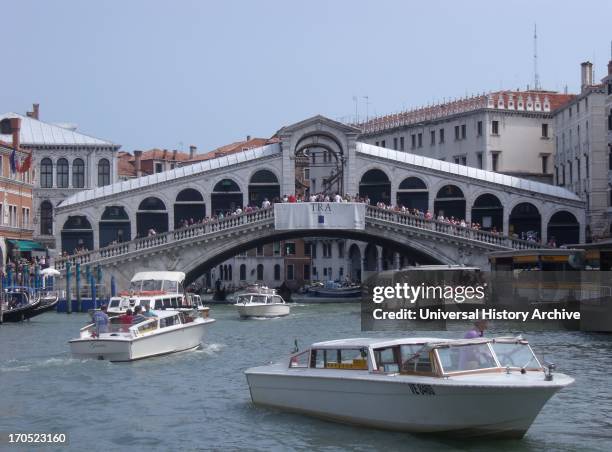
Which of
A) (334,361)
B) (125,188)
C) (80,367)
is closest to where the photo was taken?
(334,361)

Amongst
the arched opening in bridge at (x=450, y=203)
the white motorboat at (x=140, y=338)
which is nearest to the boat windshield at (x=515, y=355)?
the white motorboat at (x=140, y=338)

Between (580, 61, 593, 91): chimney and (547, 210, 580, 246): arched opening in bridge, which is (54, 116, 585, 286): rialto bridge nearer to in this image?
(547, 210, 580, 246): arched opening in bridge

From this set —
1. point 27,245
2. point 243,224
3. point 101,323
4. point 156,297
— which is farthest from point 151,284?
point 27,245

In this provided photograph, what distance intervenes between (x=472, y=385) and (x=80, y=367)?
10491 millimetres

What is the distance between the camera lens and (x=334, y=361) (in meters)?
16.2

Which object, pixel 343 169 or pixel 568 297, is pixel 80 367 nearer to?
pixel 568 297

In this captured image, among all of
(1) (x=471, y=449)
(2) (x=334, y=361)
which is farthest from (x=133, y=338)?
(1) (x=471, y=449)

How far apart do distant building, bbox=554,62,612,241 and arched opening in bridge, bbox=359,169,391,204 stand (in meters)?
6.73

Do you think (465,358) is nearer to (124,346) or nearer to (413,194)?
(124,346)

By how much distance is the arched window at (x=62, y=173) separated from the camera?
5759 centimetres

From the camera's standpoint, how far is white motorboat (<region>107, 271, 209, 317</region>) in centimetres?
3073

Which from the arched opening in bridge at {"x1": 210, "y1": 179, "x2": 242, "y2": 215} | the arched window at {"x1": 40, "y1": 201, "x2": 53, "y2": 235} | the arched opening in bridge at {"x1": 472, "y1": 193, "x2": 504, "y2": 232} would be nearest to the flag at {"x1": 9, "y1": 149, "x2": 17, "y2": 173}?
the arched opening in bridge at {"x1": 210, "y1": 179, "x2": 242, "y2": 215}

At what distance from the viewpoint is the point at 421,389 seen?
14.9 m

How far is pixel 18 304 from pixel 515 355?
2494 centimetres
